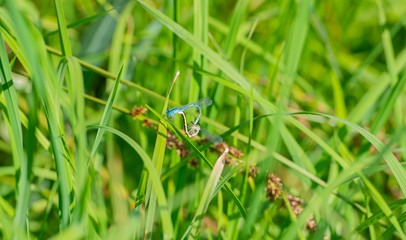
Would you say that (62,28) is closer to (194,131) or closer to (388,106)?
(194,131)

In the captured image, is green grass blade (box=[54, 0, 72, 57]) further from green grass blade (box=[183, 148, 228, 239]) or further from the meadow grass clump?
green grass blade (box=[183, 148, 228, 239])

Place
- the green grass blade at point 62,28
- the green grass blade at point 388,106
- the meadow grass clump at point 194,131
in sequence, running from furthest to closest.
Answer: the green grass blade at point 388,106 < the green grass blade at point 62,28 < the meadow grass clump at point 194,131

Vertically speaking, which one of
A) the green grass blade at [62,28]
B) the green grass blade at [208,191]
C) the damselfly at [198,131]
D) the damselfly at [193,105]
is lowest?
the green grass blade at [208,191]

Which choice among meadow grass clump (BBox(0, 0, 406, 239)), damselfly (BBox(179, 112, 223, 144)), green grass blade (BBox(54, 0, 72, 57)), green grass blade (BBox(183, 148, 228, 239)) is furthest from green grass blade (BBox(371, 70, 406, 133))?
green grass blade (BBox(54, 0, 72, 57))

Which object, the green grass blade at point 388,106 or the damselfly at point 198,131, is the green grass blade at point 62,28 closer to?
the damselfly at point 198,131

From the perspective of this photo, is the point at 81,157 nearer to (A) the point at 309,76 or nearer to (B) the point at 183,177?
(B) the point at 183,177

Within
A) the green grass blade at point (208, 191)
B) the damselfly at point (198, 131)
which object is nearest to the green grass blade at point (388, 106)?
the damselfly at point (198, 131)

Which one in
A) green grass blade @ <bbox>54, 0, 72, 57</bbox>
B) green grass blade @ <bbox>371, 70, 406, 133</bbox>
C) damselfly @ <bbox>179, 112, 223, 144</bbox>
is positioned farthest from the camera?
green grass blade @ <bbox>371, 70, 406, 133</bbox>

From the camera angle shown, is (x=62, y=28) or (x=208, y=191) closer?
(x=208, y=191)

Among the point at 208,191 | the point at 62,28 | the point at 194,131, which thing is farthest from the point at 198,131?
the point at 62,28
